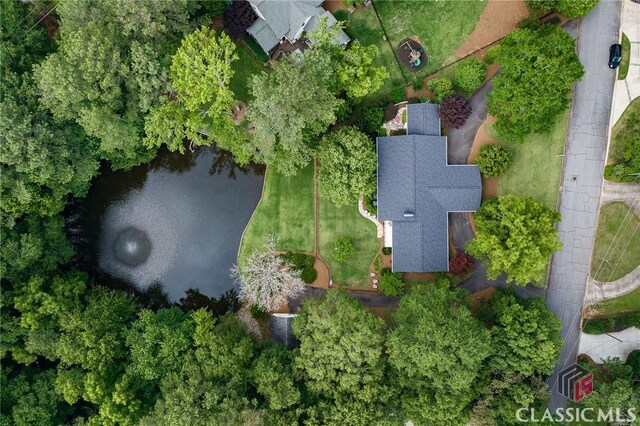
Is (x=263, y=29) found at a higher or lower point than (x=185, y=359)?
higher

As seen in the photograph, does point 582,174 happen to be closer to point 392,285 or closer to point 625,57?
point 625,57

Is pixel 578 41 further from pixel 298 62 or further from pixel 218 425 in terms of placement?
pixel 218 425

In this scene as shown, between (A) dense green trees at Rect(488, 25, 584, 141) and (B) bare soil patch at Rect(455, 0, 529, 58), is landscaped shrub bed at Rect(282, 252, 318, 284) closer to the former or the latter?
(A) dense green trees at Rect(488, 25, 584, 141)

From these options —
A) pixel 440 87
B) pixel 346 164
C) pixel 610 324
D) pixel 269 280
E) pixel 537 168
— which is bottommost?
pixel 610 324

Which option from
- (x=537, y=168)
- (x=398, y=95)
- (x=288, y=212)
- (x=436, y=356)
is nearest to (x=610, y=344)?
(x=537, y=168)

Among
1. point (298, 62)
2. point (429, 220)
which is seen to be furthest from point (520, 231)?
point (298, 62)

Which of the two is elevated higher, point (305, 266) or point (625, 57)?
point (625, 57)

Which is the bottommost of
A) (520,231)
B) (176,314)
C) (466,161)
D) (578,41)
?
(176,314)
